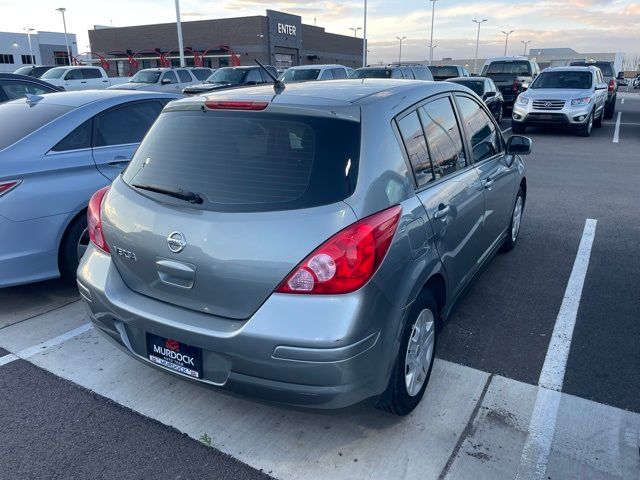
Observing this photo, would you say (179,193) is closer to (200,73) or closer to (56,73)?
(200,73)

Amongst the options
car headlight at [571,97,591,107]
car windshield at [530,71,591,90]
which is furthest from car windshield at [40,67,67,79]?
car headlight at [571,97,591,107]

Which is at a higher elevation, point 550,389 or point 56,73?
point 56,73

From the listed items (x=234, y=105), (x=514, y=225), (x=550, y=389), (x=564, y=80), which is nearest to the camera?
(x=234, y=105)

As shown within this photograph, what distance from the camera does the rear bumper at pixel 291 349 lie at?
2250mm

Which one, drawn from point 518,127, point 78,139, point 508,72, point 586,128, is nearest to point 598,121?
point 586,128

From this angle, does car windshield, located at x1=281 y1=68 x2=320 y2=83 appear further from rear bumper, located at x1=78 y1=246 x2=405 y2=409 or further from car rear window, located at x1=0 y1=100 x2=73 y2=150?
rear bumper, located at x1=78 y1=246 x2=405 y2=409

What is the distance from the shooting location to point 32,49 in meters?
65.1

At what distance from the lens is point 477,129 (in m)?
4.06

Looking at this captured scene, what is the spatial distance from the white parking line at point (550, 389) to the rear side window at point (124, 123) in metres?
4.02

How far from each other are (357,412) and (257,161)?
1.50 metres

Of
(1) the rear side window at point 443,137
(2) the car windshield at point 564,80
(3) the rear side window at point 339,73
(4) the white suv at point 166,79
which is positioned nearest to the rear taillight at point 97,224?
(1) the rear side window at point 443,137

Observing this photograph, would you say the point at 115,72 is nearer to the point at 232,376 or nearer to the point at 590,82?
the point at 590,82

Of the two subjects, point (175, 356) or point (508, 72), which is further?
point (508, 72)

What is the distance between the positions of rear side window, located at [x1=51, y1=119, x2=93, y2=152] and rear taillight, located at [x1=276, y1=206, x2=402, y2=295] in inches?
120
